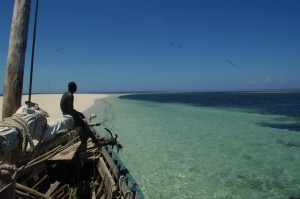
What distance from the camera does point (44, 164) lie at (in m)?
6.60

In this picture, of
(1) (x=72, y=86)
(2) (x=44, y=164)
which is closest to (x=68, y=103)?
(1) (x=72, y=86)

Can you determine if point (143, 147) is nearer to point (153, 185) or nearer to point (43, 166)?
point (153, 185)

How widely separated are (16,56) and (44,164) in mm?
3419

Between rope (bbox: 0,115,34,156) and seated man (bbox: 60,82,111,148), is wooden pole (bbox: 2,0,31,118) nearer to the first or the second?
rope (bbox: 0,115,34,156)

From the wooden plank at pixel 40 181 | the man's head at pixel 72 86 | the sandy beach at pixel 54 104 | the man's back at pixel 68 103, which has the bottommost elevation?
the sandy beach at pixel 54 104

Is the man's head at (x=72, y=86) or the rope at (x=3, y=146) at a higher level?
the man's head at (x=72, y=86)

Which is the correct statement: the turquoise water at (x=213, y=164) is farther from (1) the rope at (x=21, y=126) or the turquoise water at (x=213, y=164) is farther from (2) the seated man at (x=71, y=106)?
(1) the rope at (x=21, y=126)

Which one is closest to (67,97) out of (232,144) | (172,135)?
(232,144)

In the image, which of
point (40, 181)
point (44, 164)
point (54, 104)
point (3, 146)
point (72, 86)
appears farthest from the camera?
point (54, 104)

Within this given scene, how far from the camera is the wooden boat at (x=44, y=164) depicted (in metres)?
3.06

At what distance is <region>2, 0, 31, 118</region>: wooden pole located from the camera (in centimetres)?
407

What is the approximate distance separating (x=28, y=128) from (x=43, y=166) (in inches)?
144

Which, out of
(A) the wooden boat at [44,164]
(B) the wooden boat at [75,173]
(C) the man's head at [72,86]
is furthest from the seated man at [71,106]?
(A) the wooden boat at [44,164]

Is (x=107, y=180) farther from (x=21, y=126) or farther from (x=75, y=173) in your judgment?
(x=21, y=126)
